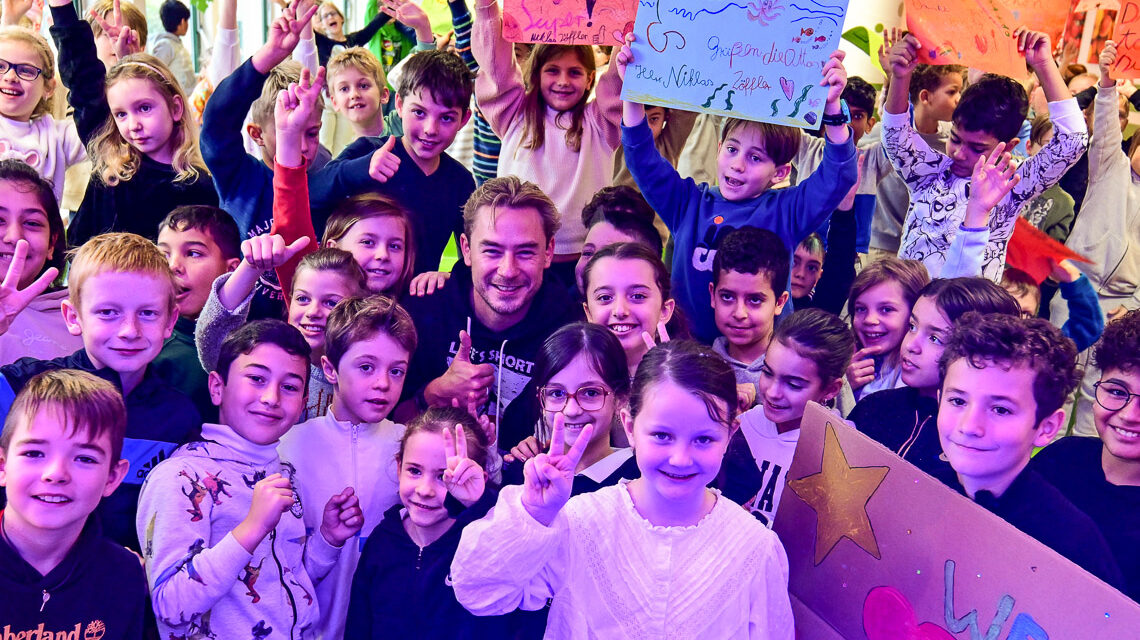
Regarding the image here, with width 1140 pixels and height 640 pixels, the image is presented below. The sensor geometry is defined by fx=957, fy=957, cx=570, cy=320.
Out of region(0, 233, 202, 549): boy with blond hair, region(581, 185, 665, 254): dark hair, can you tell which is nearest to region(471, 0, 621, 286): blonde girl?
region(581, 185, 665, 254): dark hair

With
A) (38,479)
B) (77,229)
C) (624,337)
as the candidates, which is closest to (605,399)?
(624,337)

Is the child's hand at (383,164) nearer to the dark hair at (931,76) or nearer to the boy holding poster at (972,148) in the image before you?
the boy holding poster at (972,148)

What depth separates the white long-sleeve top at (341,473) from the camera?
2.26 meters

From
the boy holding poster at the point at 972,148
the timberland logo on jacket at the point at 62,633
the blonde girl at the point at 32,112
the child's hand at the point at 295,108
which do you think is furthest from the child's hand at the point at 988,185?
the blonde girl at the point at 32,112

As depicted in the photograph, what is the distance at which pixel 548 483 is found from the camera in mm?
1668

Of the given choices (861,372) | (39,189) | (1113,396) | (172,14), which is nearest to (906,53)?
(861,372)

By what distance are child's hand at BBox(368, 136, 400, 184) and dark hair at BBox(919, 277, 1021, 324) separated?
170cm

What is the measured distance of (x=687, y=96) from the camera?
2928 millimetres

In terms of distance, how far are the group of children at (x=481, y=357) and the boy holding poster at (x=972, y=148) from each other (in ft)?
0.05

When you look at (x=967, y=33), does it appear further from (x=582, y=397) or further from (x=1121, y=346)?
(x=582, y=397)

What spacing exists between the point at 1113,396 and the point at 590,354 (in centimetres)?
116

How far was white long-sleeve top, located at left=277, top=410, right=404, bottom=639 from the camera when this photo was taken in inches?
89.1

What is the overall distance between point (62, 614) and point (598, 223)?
2062mm

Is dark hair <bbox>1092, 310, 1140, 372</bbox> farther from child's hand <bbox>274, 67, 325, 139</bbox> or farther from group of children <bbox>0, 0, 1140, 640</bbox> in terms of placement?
child's hand <bbox>274, 67, 325, 139</bbox>
